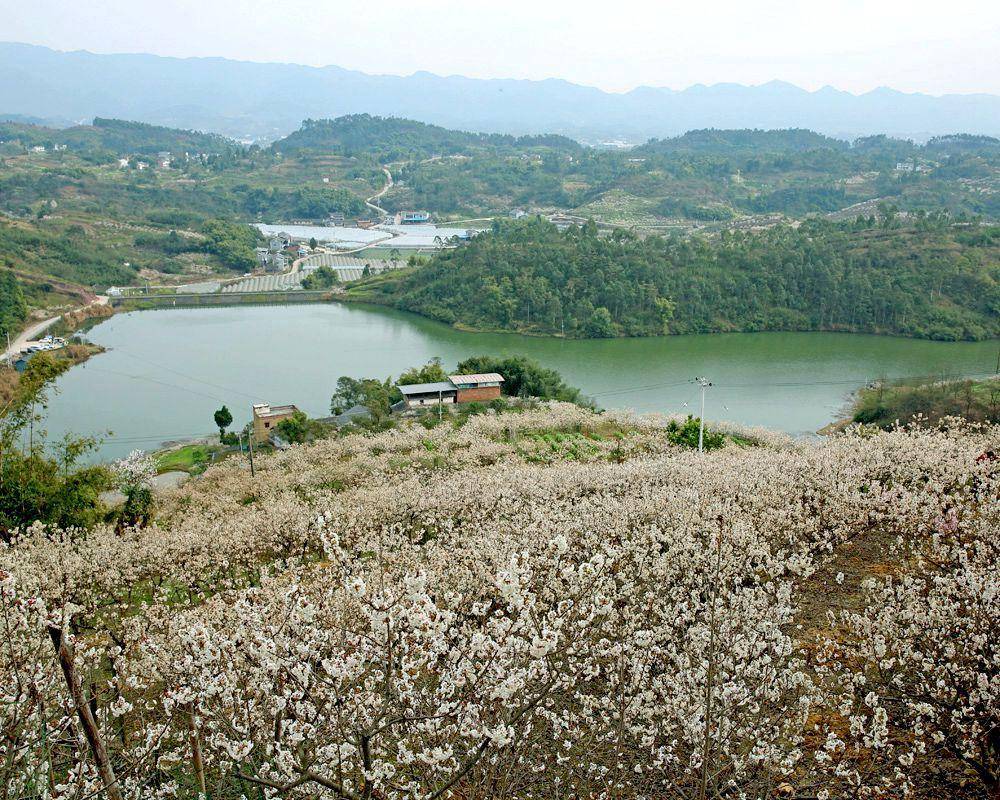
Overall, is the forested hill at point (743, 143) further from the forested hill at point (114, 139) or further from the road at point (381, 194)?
the forested hill at point (114, 139)

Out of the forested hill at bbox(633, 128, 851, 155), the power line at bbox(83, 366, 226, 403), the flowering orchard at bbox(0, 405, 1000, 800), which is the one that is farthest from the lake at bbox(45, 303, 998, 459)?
the forested hill at bbox(633, 128, 851, 155)

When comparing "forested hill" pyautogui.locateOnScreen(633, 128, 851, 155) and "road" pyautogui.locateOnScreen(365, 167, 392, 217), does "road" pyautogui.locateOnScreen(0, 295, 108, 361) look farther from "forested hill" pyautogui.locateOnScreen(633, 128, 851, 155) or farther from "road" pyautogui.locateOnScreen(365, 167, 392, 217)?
"forested hill" pyautogui.locateOnScreen(633, 128, 851, 155)

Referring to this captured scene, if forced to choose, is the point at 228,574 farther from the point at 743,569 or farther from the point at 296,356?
the point at 296,356

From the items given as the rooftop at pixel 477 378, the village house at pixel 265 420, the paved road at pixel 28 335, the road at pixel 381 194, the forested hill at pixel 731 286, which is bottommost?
the village house at pixel 265 420

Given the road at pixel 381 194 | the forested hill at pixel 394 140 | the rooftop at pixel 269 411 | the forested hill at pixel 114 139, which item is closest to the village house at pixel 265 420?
the rooftop at pixel 269 411

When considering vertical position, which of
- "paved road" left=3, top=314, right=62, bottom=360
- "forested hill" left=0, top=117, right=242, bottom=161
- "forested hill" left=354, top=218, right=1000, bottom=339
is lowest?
"paved road" left=3, top=314, right=62, bottom=360

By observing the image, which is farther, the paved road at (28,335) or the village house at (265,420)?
the paved road at (28,335)

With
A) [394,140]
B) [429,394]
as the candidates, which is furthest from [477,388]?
[394,140]
